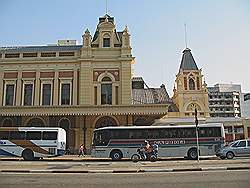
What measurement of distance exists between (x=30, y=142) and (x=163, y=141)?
461 inches

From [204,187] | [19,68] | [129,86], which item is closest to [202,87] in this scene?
[129,86]

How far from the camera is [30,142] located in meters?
26.6

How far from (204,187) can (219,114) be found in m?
108

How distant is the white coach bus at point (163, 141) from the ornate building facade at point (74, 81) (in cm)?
952

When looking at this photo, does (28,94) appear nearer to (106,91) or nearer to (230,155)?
(106,91)

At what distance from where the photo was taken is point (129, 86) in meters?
37.0

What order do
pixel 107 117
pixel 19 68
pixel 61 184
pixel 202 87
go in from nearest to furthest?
pixel 61 184 < pixel 107 117 < pixel 19 68 < pixel 202 87

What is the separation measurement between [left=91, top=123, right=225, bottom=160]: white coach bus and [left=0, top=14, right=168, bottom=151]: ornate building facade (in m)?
9.52

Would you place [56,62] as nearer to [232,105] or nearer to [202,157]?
[202,157]

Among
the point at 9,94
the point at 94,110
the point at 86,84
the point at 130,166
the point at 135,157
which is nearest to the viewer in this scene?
the point at 130,166

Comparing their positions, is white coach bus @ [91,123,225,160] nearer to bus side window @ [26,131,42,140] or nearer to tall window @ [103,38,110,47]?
bus side window @ [26,131,42,140]

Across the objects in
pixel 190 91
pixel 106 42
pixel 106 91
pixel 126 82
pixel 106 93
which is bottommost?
pixel 106 93

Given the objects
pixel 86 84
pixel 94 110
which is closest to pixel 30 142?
pixel 94 110

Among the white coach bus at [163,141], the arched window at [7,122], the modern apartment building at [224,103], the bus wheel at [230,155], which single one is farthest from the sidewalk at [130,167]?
the modern apartment building at [224,103]
